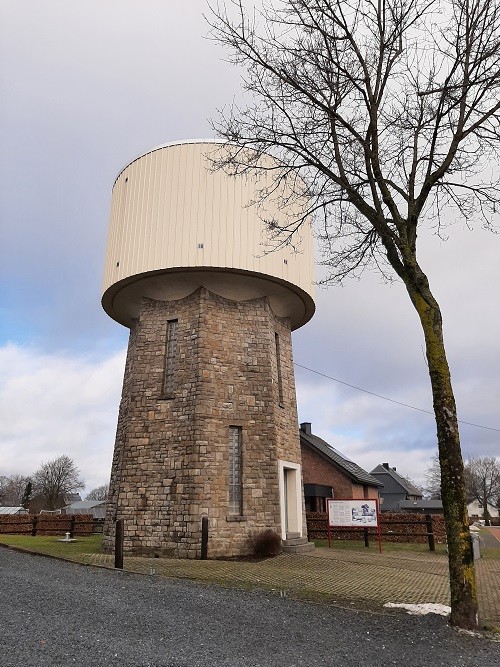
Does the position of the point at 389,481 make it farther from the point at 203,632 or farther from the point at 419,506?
the point at 203,632

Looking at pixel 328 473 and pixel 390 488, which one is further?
pixel 390 488

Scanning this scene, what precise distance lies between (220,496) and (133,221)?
25.9 ft

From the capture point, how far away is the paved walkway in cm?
788

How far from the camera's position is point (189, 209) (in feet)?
48.0

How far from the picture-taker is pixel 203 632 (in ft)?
18.3

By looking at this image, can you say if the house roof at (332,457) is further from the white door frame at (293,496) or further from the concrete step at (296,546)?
the concrete step at (296,546)

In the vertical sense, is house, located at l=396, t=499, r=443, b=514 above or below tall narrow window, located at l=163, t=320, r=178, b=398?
below

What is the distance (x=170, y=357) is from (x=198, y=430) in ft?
8.11

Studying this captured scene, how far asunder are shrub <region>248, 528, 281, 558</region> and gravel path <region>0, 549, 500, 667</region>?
516 cm

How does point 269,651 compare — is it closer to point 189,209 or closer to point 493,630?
point 493,630

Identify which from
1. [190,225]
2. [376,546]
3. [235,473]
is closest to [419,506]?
[376,546]

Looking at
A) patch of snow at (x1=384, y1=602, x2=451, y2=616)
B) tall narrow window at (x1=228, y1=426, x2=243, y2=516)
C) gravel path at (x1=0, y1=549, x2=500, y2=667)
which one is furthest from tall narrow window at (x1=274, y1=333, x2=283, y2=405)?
patch of snow at (x1=384, y1=602, x2=451, y2=616)

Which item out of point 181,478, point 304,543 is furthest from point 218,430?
point 304,543

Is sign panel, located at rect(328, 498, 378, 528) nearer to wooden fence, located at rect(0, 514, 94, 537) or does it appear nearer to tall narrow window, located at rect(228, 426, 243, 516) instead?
tall narrow window, located at rect(228, 426, 243, 516)
